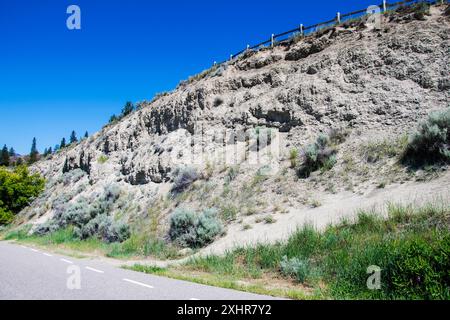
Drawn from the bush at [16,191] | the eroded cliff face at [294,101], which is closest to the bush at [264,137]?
the eroded cliff face at [294,101]

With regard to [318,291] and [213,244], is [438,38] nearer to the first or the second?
[213,244]

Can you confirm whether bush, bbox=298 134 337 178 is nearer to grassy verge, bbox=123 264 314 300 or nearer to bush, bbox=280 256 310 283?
bush, bbox=280 256 310 283

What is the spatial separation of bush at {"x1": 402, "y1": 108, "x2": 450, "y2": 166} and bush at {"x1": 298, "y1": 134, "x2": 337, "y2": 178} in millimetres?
3272

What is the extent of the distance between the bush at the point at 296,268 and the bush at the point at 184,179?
12.3m

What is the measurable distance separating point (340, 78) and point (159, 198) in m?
13.2

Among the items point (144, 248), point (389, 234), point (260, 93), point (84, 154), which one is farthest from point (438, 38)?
point (84, 154)

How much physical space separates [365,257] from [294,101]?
14.5 metres

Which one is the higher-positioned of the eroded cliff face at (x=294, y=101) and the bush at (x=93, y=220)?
the eroded cliff face at (x=294, y=101)

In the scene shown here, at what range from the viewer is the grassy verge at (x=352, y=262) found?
6.94 meters

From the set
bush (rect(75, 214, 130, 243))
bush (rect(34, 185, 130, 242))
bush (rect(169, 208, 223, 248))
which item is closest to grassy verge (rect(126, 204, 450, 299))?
bush (rect(169, 208, 223, 248))

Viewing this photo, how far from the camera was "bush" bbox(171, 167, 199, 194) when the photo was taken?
72.5ft

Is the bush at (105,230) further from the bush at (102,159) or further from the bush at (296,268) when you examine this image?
the bush at (296,268)

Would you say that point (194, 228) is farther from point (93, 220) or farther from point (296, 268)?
point (93, 220)

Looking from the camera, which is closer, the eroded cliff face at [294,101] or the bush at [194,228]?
the bush at [194,228]
